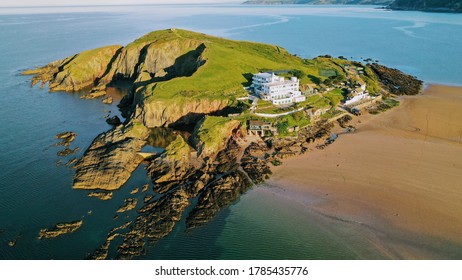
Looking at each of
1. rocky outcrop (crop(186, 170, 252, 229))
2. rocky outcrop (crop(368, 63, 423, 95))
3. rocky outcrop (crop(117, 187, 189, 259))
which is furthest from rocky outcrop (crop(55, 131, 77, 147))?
rocky outcrop (crop(368, 63, 423, 95))

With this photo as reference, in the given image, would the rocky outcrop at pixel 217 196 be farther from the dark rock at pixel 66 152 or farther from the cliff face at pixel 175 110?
the dark rock at pixel 66 152

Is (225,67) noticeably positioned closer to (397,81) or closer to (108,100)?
(108,100)

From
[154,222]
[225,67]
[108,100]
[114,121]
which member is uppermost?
[225,67]

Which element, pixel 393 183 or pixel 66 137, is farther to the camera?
pixel 66 137

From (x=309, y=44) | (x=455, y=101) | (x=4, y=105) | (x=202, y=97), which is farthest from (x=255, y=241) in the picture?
(x=309, y=44)

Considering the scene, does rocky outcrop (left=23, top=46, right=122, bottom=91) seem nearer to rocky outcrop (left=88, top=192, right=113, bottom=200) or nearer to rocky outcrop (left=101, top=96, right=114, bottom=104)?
rocky outcrop (left=101, top=96, right=114, bottom=104)

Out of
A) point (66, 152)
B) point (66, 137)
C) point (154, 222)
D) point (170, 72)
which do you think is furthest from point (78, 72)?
point (154, 222)
